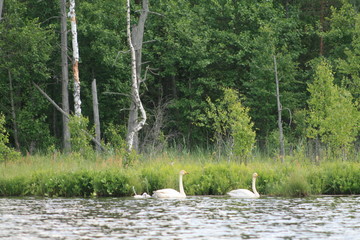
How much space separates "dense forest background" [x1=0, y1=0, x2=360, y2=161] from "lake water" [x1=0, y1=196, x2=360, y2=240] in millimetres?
17841

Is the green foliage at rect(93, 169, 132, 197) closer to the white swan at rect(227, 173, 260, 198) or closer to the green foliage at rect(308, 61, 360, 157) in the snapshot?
the white swan at rect(227, 173, 260, 198)

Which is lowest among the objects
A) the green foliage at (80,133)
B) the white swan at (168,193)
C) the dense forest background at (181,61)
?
the white swan at (168,193)

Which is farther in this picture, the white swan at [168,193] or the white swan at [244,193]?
the white swan at [244,193]

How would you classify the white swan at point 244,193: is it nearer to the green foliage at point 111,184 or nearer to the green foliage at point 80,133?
the green foliage at point 111,184

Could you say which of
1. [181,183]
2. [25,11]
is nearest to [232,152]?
[181,183]

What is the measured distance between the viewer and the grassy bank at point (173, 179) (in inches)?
789

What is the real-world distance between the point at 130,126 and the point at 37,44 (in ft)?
28.0

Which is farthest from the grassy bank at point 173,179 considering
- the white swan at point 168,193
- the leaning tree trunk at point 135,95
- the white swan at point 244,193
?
the leaning tree trunk at point 135,95

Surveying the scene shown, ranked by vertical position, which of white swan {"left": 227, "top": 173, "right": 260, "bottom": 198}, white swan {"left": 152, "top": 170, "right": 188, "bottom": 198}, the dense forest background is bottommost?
white swan {"left": 227, "top": 173, "right": 260, "bottom": 198}

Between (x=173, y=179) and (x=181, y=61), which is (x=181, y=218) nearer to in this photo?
(x=173, y=179)

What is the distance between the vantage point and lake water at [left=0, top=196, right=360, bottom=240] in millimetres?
11977

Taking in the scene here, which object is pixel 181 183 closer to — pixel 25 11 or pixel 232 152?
pixel 232 152

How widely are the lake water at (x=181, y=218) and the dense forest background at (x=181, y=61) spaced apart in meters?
17.8

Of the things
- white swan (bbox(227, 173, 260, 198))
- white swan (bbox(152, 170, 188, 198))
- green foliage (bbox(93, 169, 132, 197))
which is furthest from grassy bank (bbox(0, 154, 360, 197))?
white swan (bbox(152, 170, 188, 198))
